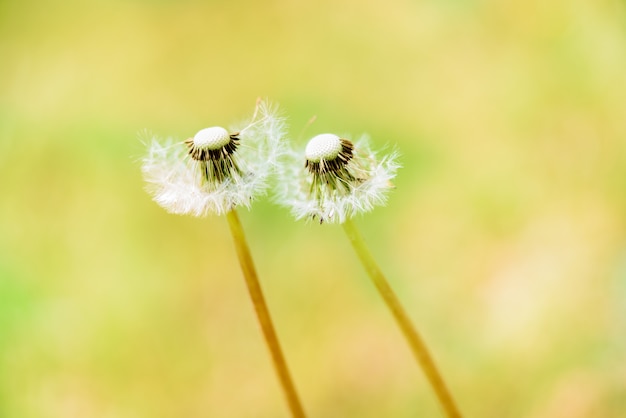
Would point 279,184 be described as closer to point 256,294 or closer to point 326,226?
point 256,294

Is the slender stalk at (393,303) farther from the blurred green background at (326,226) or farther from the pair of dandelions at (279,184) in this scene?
the blurred green background at (326,226)

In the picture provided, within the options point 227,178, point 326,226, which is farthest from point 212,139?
point 326,226

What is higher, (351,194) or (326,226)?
(326,226)

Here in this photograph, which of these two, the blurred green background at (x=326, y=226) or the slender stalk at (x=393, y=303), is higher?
the blurred green background at (x=326, y=226)

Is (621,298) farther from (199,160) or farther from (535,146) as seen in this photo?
(199,160)

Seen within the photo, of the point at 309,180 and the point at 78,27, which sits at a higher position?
the point at 78,27

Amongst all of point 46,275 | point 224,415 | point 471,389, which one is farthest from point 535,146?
point 46,275

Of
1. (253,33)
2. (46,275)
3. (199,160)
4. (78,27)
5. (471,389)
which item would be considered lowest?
(471,389)

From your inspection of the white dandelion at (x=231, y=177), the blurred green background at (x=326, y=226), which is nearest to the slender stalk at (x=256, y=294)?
the white dandelion at (x=231, y=177)
